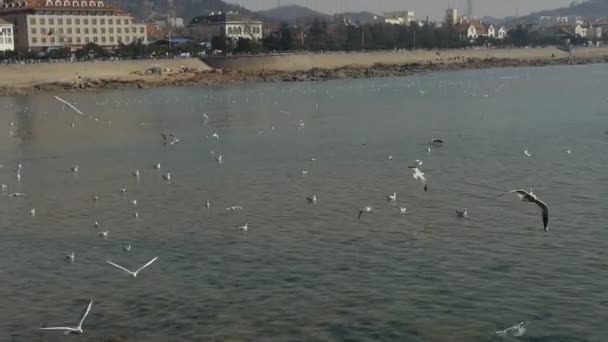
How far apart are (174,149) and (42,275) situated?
45.8ft

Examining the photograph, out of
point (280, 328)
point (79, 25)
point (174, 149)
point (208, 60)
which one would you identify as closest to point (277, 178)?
point (174, 149)

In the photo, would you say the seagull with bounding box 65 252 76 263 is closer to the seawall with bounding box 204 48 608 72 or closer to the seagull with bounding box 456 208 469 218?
the seagull with bounding box 456 208 469 218

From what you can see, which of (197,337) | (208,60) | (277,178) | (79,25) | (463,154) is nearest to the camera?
(197,337)

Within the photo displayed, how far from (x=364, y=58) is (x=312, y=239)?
79.7 m

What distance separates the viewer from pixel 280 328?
30.2 feet

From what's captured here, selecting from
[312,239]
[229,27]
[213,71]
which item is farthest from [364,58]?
[312,239]

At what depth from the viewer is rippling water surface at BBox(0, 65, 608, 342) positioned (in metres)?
9.44

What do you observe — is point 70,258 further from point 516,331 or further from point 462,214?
point 516,331

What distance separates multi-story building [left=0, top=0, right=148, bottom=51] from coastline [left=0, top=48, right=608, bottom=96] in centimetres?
2671

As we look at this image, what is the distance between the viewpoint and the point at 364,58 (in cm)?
9106

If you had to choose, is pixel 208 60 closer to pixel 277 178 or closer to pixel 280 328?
pixel 277 178

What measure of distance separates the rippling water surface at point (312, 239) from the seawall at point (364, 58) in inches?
1999

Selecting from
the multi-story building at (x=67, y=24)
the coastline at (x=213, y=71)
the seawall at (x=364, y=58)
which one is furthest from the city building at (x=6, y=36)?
the seawall at (x=364, y=58)

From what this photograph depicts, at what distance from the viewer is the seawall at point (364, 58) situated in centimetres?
7838
